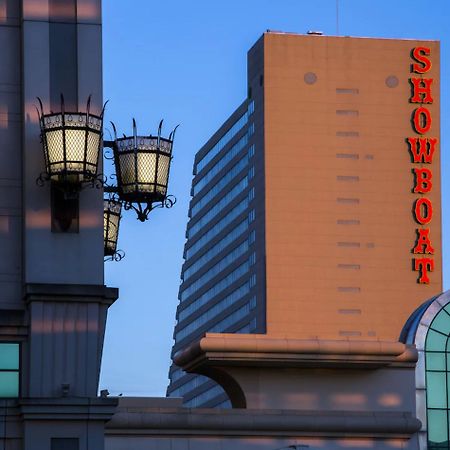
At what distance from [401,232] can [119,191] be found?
166 m

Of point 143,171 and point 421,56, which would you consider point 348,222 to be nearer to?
point 421,56

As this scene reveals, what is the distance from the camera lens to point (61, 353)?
2061 cm

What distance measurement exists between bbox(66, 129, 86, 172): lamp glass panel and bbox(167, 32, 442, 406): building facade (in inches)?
6169

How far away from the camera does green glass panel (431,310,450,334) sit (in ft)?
176

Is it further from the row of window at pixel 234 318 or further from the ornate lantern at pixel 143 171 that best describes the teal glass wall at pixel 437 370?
the row of window at pixel 234 318

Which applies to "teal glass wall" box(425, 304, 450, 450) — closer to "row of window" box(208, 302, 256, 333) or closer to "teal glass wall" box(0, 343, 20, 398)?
"teal glass wall" box(0, 343, 20, 398)

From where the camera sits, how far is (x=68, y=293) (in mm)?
20625

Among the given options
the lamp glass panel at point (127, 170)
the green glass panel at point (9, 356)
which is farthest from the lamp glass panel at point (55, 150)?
the green glass panel at point (9, 356)

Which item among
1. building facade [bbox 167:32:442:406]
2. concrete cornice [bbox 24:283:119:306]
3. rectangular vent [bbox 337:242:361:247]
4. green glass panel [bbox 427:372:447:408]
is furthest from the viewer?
rectangular vent [bbox 337:242:361:247]

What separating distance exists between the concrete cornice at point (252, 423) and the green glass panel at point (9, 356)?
2654 centimetres

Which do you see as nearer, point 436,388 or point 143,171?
point 143,171

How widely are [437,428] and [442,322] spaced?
11.6 ft

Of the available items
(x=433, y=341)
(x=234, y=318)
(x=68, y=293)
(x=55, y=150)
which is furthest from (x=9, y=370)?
(x=234, y=318)

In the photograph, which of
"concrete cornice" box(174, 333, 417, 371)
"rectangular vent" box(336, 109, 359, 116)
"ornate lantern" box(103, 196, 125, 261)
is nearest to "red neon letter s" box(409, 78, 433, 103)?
"rectangular vent" box(336, 109, 359, 116)
